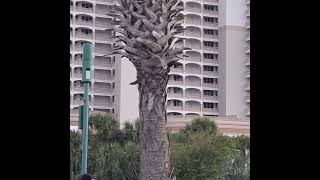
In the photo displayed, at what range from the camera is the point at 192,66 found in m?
82.6

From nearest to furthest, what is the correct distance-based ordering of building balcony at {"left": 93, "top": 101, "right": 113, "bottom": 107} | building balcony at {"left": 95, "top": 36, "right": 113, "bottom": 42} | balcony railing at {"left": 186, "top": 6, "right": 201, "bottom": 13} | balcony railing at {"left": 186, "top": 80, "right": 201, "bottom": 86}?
building balcony at {"left": 93, "top": 101, "right": 113, "bottom": 107}, building balcony at {"left": 95, "top": 36, "right": 113, "bottom": 42}, balcony railing at {"left": 186, "top": 80, "right": 201, "bottom": 86}, balcony railing at {"left": 186, "top": 6, "right": 201, "bottom": 13}

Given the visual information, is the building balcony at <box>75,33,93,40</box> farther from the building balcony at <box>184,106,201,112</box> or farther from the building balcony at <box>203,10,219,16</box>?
the building balcony at <box>203,10,219,16</box>

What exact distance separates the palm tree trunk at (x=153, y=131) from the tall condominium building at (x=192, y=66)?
61363mm

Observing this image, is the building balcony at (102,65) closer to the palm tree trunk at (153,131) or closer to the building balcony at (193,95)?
the building balcony at (193,95)

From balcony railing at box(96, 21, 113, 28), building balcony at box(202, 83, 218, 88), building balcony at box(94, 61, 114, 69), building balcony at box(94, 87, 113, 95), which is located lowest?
building balcony at box(94, 87, 113, 95)

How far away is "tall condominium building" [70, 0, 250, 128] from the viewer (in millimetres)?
75188

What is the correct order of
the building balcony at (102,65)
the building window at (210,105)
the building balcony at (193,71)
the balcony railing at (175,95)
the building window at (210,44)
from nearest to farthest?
the building balcony at (102,65) < the balcony railing at (175,95) < the building window at (210,105) < the building balcony at (193,71) < the building window at (210,44)

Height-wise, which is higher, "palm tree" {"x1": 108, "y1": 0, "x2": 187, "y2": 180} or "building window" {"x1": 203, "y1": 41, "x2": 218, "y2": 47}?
"building window" {"x1": 203, "y1": 41, "x2": 218, "y2": 47}

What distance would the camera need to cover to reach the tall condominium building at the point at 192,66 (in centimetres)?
7519


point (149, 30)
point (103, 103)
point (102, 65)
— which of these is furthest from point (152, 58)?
point (102, 65)

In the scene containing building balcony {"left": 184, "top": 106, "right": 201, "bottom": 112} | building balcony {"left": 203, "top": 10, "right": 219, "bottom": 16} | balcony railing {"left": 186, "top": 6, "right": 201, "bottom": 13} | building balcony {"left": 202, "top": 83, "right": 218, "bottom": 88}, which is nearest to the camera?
building balcony {"left": 184, "top": 106, "right": 201, "bottom": 112}

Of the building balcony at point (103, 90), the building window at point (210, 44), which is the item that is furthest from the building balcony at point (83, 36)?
the building window at point (210, 44)

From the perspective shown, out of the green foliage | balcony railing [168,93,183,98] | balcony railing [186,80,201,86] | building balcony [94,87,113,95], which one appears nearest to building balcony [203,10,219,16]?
balcony railing [186,80,201,86]
